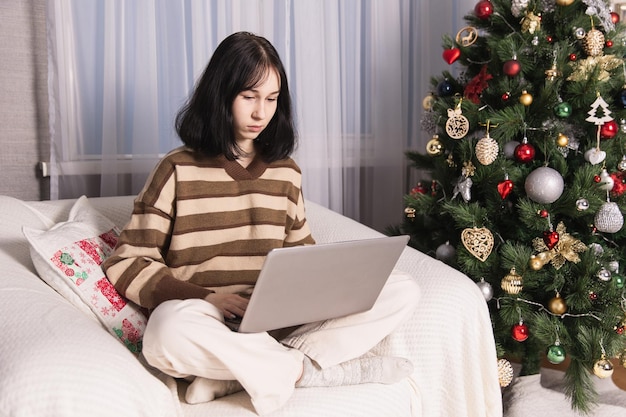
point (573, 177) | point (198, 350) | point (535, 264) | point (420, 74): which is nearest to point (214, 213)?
point (198, 350)

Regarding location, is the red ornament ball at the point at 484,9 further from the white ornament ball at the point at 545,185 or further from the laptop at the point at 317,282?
the laptop at the point at 317,282

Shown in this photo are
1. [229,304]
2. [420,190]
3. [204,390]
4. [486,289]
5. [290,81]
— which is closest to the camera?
[204,390]

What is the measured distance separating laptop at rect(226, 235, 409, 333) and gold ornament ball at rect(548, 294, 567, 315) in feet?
2.29

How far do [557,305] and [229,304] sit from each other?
95 cm

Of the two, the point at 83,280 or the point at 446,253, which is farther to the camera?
the point at 446,253

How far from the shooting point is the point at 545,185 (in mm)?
1744

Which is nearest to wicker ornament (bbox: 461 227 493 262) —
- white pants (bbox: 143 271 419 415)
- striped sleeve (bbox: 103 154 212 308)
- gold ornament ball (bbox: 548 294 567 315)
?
gold ornament ball (bbox: 548 294 567 315)

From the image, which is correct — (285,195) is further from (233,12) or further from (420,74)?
(420,74)

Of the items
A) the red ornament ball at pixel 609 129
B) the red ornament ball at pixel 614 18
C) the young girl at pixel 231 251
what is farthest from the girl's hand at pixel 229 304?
the red ornament ball at pixel 614 18

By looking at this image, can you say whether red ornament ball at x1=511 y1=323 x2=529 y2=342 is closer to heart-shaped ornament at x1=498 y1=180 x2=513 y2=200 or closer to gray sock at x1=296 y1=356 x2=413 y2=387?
heart-shaped ornament at x1=498 y1=180 x2=513 y2=200

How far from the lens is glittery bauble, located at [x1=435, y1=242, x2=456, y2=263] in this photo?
1.95 m

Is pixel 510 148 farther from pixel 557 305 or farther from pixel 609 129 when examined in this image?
pixel 557 305

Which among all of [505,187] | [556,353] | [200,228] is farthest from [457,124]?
[200,228]

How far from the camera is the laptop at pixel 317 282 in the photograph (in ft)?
3.67
